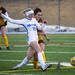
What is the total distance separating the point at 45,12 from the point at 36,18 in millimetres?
30188

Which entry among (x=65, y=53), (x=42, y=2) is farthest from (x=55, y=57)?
(x=42, y=2)

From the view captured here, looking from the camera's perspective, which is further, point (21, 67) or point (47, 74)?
point (21, 67)

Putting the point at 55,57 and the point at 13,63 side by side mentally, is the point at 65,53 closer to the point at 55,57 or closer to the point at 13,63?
the point at 55,57

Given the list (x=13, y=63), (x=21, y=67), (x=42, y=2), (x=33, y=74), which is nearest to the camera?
(x=33, y=74)

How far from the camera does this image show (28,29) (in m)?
9.70

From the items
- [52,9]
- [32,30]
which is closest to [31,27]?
[32,30]

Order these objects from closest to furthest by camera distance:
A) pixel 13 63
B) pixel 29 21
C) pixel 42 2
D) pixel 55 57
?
1. pixel 29 21
2. pixel 13 63
3. pixel 55 57
4. pixel 42 2

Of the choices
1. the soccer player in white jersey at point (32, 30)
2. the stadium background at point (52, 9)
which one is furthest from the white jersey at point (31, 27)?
the stadium background at point (52, 9)

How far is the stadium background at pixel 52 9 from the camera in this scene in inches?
1510

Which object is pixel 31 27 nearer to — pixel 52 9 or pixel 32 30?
pixel 32 30

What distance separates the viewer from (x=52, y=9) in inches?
1581

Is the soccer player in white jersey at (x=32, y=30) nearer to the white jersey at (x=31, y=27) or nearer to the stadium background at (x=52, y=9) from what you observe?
the white jersey at (x=31, y=27)

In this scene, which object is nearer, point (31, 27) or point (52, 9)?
point (31, 27)

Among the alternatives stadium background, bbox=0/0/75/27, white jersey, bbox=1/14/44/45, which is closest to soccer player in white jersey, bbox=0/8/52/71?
white jersey, bbox=1/14/44/45
